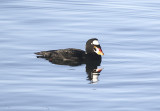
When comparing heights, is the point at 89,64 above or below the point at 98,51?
below

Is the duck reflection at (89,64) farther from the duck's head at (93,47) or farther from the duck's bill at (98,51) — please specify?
the duck's head at (93,47)

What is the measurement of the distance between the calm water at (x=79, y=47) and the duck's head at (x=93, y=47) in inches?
13.9

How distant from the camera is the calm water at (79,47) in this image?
44.7ft

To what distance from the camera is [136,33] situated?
866 inches

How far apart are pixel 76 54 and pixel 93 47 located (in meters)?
0.69

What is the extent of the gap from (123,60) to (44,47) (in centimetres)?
283

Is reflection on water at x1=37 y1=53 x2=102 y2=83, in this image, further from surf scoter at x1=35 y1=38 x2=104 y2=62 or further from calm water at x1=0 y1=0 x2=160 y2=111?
calm water at x1=0 y1=0 x2=160 y2=111

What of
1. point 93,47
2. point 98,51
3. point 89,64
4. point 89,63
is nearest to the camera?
point 89,64

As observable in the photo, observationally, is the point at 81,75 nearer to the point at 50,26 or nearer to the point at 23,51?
the point at 23,51

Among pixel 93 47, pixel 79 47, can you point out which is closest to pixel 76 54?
pixel 93 47

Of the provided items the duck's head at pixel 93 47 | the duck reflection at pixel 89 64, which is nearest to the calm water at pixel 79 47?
the duck reflection at pixel 89 64

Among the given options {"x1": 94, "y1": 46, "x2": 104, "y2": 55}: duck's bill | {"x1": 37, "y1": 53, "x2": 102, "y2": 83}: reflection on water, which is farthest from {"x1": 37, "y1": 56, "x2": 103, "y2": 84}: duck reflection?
{"x1": 94, "y1": 46, "x2": 104, "y2": 55}: duck's bill

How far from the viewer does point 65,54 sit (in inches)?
728

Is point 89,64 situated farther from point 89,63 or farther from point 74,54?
point 74,54
